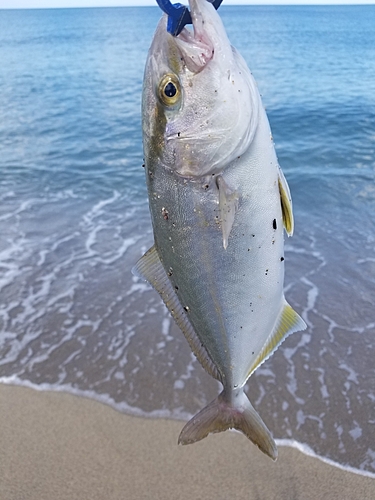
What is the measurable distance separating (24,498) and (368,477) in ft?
9.66

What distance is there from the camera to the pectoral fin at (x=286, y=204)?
2053mm

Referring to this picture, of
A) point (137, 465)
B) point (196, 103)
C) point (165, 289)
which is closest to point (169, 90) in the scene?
point (196, 103)

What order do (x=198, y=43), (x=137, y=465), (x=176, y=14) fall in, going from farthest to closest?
(x=137, y=465) < (x=198, y=43) < (x=176, y=14)

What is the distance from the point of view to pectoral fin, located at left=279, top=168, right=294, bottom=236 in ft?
6.73

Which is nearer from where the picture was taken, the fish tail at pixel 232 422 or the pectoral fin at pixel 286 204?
the pectoral fin at pixel 286 204

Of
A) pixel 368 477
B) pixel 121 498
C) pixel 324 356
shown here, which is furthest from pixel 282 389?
pixel 121 498

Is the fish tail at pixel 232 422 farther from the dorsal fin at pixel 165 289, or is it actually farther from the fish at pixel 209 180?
the fish at pixel 209 180

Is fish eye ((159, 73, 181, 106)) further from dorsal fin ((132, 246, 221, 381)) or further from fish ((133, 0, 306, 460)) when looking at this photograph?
dorsal fin ((132, 246, 221, 381))

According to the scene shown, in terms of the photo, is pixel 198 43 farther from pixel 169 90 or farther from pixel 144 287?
pixel 144 287

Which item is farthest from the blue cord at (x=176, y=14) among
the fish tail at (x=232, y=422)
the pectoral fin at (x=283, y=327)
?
the fish tail at (x=232, y=422)

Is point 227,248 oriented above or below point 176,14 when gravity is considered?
below

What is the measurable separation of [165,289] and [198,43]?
100 cm

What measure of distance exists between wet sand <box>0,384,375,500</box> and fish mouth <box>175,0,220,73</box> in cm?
376

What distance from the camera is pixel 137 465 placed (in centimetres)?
472
